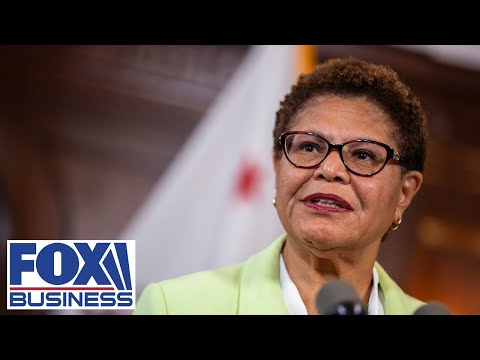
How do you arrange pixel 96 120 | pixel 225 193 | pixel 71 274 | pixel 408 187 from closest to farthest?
pixel 408 187
pixel 71 274
pixel 225 193
pixel 96 120

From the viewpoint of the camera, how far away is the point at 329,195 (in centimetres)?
169

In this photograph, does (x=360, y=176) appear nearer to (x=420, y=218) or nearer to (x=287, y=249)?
(x=287, y=249)

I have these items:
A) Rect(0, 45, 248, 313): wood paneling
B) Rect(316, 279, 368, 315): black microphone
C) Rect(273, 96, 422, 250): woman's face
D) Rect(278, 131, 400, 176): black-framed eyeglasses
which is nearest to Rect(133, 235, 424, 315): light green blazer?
Rect(273, 96, 422, 250): woman's face

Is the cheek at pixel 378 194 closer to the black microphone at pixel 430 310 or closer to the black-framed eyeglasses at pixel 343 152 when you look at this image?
the black-framed eyeglasses at pixel 343 152

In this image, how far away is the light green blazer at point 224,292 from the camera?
1.71 m

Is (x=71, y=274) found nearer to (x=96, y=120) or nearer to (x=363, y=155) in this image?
(x=363, y=155)

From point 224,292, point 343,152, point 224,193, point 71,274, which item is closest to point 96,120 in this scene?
point 224,193

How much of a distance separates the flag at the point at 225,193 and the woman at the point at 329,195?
0.81 meters

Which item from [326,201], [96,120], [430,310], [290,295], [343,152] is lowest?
[430,310]

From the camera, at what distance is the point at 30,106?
9.87ft

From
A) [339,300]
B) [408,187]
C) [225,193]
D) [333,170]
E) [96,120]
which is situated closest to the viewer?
Answer: [339,300]

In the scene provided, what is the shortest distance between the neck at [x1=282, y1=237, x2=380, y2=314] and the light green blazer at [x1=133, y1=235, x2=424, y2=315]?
0.16 ft

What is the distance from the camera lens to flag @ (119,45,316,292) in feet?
8.70

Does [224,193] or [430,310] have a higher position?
[224,193]
